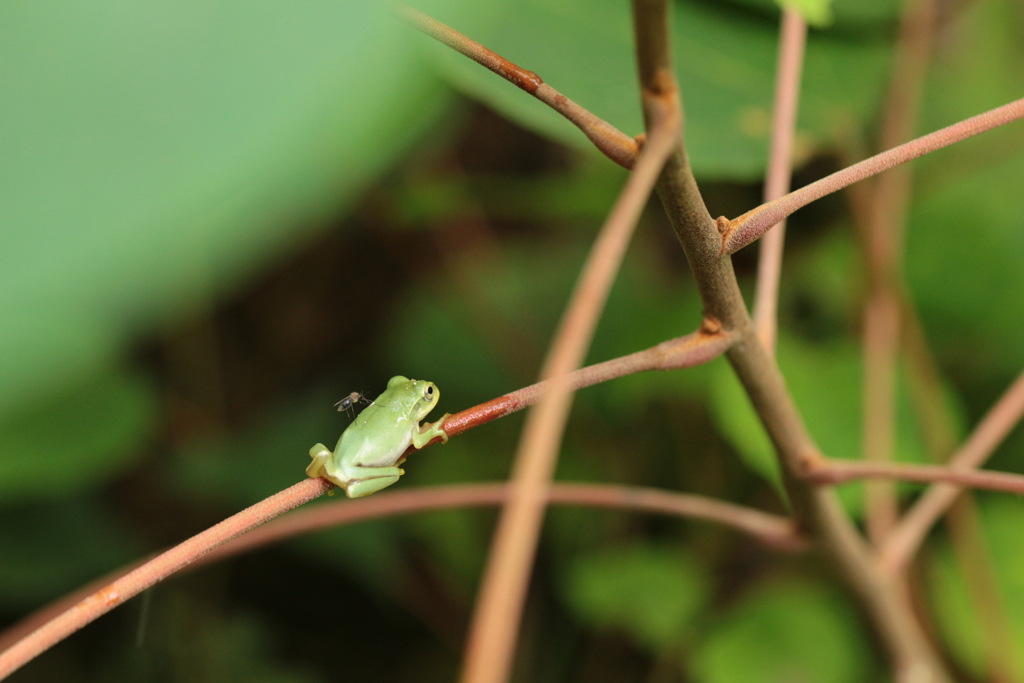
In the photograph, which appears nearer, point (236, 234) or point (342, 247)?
point (236, 234)

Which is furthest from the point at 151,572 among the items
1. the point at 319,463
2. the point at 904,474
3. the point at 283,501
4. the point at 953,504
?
the point at 953,504

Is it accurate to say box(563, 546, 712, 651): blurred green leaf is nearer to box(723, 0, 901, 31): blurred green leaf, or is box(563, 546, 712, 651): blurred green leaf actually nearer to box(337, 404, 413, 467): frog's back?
box(337, 404, 413, 467): frog's back

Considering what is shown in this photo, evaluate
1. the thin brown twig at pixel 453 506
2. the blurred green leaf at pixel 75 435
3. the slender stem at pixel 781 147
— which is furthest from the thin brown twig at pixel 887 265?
the blurred green leaf at pixel 75 435

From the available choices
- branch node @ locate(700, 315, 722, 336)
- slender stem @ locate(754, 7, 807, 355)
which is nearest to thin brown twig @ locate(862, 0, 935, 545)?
slender stem @ locate(754, 7, 807, 355)

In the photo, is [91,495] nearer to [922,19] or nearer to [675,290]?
[675,290]

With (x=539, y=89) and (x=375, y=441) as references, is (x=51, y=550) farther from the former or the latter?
(x=539, y=89)

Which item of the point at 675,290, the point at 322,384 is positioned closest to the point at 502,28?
the point at 675,290

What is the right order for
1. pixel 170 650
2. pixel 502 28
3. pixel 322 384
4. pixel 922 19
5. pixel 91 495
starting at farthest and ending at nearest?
pixel 322 384, pixel 91 495, pixel 170 650, pixel 922 19, pixel 502 28

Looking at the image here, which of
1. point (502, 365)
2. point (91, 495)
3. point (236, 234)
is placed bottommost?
point (236, 234)

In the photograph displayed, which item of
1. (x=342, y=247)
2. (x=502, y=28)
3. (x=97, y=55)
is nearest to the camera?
(x=97, y=55)
